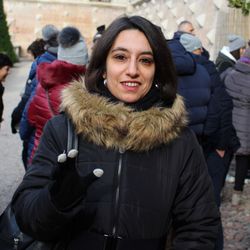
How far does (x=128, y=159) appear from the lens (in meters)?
2.16

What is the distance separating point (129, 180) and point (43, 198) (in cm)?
37

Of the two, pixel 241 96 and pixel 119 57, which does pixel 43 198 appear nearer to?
pixel 119 57

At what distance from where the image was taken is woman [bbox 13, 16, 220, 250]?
2.09 meters

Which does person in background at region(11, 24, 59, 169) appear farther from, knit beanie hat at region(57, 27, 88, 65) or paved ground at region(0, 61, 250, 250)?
paved ground at region(0, 61, 250, 250)

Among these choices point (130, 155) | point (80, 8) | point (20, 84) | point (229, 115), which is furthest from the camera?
point (80, 8)

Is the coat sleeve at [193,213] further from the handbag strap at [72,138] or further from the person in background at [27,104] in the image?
the person in background at [27,104]

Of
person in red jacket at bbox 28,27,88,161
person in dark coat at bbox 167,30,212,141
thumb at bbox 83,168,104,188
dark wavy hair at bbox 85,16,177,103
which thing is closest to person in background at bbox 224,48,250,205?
person in dark coat at bbox 167,30,212,141

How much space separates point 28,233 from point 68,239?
0.15 m

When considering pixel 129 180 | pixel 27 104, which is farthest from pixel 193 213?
pixel 27 104

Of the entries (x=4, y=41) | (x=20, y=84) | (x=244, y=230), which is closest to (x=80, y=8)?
(x=4, y=41)

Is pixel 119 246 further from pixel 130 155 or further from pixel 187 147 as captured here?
pixel 187 147

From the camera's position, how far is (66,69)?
3.96 meters

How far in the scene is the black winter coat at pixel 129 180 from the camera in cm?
209

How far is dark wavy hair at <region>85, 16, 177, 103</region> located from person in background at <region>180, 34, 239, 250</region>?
192 centimetres
